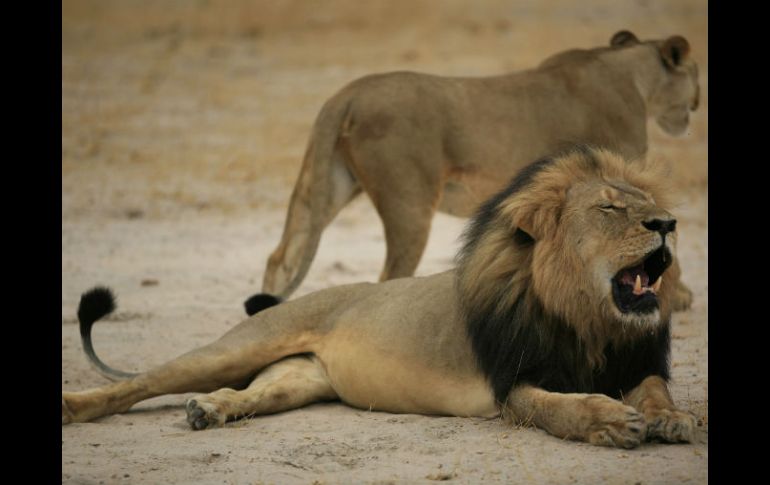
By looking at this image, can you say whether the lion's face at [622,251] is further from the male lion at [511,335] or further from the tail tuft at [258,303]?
the tail tuft at [258,303]

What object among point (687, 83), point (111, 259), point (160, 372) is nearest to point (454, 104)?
point (687, 83)

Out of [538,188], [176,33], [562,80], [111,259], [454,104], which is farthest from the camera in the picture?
[176,33]

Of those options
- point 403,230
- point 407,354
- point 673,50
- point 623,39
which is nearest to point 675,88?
point 673,50

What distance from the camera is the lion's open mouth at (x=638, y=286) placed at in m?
3.76

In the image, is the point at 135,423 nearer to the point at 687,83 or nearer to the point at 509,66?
the point at 687,83

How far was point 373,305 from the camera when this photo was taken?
4.57m

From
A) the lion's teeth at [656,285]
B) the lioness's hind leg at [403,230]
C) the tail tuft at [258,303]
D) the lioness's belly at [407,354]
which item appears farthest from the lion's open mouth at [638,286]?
the lioness's hind leg at [403,230]

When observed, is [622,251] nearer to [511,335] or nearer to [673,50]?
[511,335]

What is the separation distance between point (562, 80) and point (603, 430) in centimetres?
351

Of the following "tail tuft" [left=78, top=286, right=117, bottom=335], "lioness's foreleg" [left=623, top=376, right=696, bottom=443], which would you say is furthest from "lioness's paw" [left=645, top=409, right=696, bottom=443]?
"tail tuft" [left=78, top=286, right=117, bottom=335]

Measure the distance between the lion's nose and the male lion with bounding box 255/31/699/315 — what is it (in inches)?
94.1

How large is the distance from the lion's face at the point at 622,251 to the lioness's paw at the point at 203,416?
128cm

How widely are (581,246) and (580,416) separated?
1.69ft

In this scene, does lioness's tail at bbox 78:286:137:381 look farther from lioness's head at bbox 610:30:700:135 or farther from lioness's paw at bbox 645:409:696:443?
lioness's head at bbox 610:30:700:135
